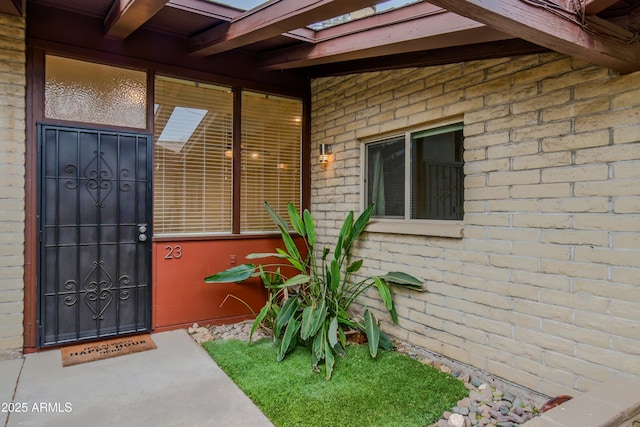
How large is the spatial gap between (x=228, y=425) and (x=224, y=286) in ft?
7.03

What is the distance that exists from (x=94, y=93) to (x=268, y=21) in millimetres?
2049

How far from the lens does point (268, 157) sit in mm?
4801

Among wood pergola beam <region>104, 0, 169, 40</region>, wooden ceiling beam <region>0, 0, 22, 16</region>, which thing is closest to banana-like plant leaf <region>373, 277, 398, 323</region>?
wood pergola beam <region>104, 0, 169, 40</region>

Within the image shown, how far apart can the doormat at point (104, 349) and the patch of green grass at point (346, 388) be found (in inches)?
29.0

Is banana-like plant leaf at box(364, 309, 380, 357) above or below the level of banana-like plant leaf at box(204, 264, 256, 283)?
below

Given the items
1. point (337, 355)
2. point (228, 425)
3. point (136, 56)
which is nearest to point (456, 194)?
point (337, 355)

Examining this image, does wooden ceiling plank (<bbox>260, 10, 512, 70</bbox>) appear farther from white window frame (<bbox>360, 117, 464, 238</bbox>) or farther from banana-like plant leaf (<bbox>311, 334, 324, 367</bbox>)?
banana-like plant leaf (<bbox>311, 334, 324, 367</bbox>)

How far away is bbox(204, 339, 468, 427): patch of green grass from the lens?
2.50 m

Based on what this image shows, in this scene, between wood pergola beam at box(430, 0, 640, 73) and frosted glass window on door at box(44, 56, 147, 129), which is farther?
frosted glass window on door at box(44, 56, 147, 129)

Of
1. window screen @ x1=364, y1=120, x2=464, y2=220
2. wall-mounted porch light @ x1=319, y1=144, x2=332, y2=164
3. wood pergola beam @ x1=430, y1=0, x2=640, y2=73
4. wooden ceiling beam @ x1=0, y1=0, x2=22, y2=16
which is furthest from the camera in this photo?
wall-mounted porch light @ x1=319, y1=144, x2=332, y2=164

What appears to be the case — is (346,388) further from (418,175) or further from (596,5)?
(596,5)

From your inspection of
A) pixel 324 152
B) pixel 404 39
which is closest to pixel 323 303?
pixel 324 152

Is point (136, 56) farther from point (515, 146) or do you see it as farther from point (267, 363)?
point (515, 146)

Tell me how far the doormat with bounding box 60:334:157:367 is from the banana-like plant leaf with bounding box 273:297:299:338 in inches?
49.0
